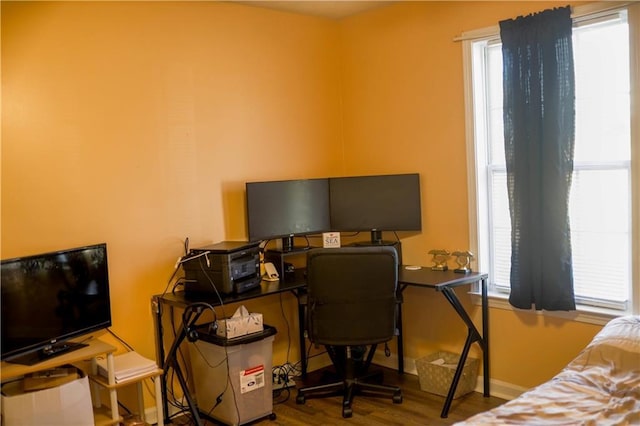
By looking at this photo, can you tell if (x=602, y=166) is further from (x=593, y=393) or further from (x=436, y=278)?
(x=593, y=393)

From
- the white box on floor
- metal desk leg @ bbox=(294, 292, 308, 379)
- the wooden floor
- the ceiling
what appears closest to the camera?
the white box on floor

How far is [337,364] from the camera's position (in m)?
3.93

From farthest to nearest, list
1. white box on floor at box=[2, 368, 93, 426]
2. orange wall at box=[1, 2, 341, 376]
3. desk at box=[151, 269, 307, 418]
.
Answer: desk at box=[151, 269, 307, 418], orange wall at box=[1, 2, 341, 376], white box on floor at box=[2, 368, 93, 426]

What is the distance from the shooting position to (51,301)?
2965 millimetres

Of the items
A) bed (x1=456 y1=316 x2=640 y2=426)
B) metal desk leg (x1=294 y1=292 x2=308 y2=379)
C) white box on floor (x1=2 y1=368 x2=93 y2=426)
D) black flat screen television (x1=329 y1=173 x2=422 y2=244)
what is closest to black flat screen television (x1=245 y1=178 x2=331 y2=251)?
black flat screen television (x1=329 y1=173 x2=422 y2=244)

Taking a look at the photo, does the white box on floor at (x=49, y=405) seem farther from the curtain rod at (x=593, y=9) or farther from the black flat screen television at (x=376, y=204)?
the curtain rod at (x=593, y=9)

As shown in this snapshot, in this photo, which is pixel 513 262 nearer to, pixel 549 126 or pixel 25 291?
pixel 549 126

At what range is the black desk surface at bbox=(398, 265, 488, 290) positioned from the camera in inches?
142

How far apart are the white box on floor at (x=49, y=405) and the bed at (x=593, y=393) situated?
179 centimetres

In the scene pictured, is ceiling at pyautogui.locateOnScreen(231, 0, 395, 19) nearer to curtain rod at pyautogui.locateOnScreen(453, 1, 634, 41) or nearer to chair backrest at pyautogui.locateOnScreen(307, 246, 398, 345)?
curtain rod at pyautogui.locateOnScreen(453, 1, 634, 41)

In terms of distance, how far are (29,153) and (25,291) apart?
2.48ft

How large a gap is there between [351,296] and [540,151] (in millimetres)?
1358

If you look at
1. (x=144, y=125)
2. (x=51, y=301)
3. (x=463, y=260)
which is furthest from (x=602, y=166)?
(x=51, y=301)

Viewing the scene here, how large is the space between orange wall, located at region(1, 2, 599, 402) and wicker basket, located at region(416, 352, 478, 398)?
15 cm
